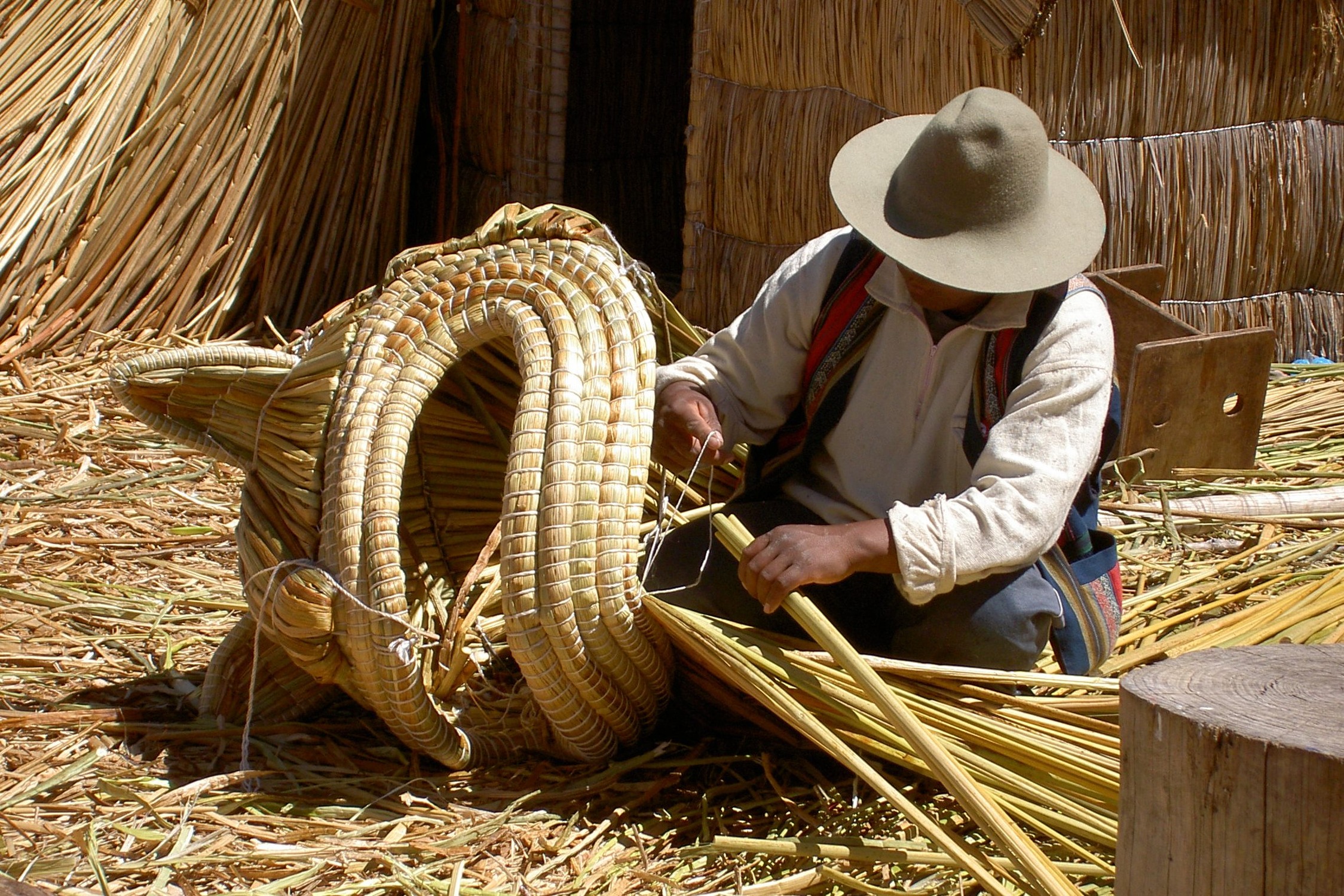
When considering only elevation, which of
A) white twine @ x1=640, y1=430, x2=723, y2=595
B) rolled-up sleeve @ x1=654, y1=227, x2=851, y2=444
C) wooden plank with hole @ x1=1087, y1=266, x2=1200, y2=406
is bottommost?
A: white twine @ x1=640, y1=430, x2=723, y2=595

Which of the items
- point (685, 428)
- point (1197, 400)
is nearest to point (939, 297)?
point (685, 428)

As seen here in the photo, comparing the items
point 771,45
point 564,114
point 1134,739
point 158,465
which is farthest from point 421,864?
point 564,114

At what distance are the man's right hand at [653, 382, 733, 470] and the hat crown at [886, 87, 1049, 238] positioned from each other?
1.47 ft

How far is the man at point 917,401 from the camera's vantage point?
1.90 meters

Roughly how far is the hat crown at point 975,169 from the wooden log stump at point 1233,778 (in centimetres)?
83

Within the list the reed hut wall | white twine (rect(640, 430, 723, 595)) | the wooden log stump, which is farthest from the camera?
the reed hut wall

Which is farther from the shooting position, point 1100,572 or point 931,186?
point 1100,572

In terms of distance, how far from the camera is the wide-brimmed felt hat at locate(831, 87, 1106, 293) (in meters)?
1.94

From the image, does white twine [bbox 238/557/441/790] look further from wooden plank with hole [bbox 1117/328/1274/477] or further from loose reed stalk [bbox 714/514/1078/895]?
wooden plank with hole [bbox 1117/328/1274/477]

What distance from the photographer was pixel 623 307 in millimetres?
2133

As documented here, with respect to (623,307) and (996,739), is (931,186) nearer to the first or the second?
(623,307)

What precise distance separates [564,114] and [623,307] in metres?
3.36

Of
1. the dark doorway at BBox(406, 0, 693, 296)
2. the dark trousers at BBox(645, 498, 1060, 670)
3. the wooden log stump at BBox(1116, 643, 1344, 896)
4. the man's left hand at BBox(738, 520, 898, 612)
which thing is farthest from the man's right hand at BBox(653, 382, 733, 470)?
the dark doorway at BBox(406, 0, 693, 296)

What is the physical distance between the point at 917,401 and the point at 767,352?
29cm
